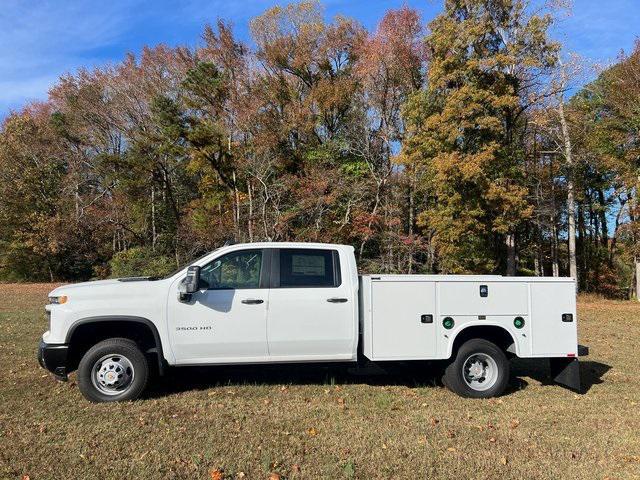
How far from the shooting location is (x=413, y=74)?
30.1 meters

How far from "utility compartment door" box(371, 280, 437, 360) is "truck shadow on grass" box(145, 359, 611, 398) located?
494mm

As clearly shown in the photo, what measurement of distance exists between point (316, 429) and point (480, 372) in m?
2.63

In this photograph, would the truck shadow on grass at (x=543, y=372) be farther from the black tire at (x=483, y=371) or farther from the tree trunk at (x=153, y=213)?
the tree trunk at (x=153, y=213)

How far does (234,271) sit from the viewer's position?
6809 millimetres

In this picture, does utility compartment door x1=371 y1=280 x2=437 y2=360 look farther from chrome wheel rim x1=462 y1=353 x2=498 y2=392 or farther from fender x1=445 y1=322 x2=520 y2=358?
chrome wheel rim x1=462 y1=353 x2=498 y2=392

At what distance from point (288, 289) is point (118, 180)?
112ft

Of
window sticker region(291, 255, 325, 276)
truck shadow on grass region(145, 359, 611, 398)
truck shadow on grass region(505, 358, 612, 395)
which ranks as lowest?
truck shadow on grass region(505, 358, 612, 395)

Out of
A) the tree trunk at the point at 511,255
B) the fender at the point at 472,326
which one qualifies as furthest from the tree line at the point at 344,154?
the fender at the point at 472,326

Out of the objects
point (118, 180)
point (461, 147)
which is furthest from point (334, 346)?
point (118, 180)

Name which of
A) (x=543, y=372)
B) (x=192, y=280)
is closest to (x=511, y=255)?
(x=543, y=372)

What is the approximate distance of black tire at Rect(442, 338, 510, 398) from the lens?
6973 mm

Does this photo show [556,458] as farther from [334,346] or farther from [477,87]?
[477,87]

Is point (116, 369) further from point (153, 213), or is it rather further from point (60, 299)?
point (153, 213)

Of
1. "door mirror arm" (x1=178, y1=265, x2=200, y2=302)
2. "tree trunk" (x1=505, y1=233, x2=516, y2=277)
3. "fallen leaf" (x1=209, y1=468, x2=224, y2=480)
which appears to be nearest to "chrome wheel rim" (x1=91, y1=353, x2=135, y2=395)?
"door mirror arm" (x1=178, y1=265, x2=200, y2=302)
